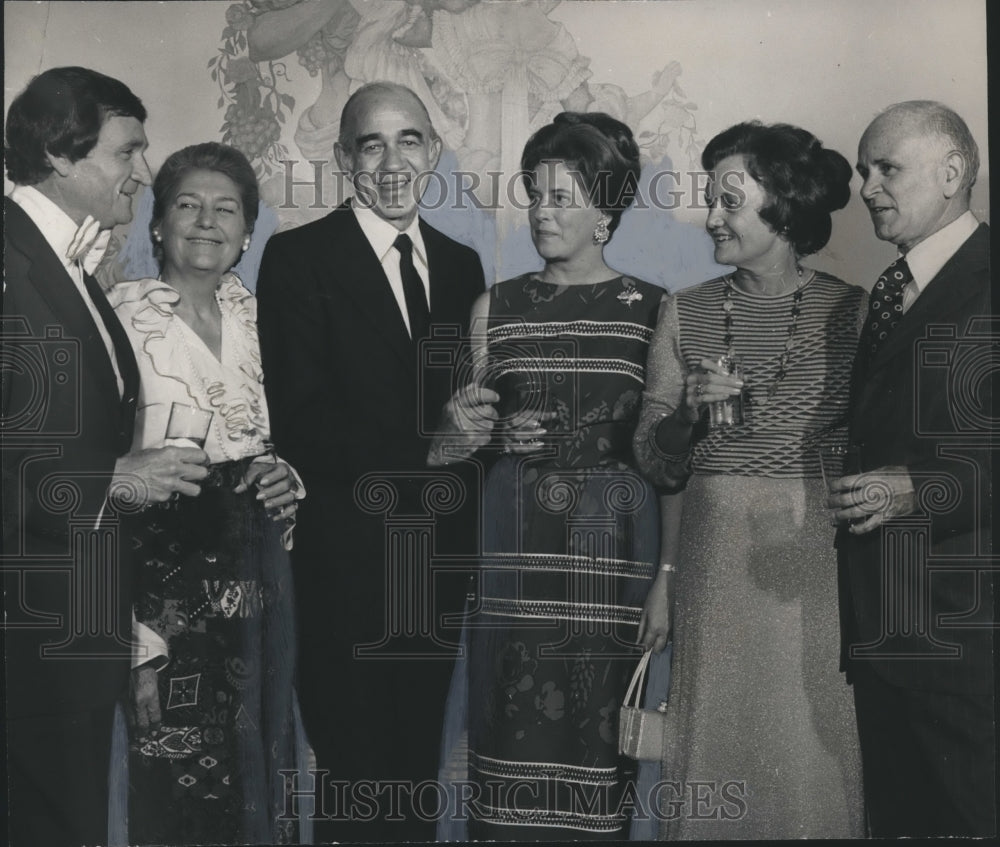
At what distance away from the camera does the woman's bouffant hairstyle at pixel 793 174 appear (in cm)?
299

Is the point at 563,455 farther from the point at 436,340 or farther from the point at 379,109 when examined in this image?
the point at 379,109

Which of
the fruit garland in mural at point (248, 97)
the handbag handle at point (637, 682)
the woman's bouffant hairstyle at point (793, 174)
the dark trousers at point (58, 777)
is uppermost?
the fruit garland in mural at point (248, 97)

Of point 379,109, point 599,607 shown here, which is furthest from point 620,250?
point 599,607

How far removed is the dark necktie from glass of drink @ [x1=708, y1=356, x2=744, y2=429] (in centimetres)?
74

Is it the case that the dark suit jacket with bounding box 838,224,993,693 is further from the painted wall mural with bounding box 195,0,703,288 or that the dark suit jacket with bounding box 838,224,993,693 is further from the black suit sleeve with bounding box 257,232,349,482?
the black suit sleeve with bounding box 257,232,349,482

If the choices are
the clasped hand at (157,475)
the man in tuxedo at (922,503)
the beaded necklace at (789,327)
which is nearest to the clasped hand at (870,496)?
the man in tuxedo at (922,503)

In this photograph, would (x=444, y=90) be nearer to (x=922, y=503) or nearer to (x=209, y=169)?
(x=209, y=169)

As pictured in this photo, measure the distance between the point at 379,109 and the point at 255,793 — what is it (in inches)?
68.7

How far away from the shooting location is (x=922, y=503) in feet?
9.77

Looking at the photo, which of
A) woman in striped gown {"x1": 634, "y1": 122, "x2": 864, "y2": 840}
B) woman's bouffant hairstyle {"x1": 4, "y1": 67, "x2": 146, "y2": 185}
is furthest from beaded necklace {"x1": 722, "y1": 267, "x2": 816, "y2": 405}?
woman's bouffant hairstyle {"x1": 4, "y1": 67, "x2": 146, "y2": 185}

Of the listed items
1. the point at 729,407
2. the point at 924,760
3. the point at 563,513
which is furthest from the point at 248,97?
the point at 924,760

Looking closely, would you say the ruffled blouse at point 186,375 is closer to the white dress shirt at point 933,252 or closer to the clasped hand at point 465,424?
the clasped hand at point 465,424

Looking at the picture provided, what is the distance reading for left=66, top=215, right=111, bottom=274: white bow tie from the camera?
9.82 ft

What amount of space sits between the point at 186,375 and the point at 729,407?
1.35 metres
